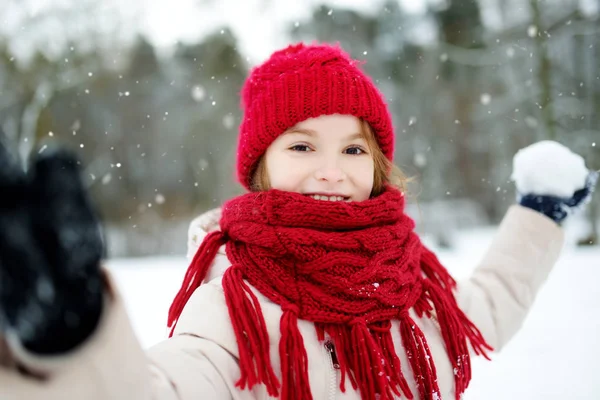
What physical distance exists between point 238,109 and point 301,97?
30.4 feet

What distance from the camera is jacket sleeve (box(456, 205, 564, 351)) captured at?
1575 millimetres

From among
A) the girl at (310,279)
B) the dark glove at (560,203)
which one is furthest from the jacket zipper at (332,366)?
the dark glove at (560,203)

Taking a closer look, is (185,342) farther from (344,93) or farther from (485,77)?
(485,77)

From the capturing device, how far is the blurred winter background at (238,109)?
5914 millimetres

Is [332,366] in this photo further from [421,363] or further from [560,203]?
[560,203]

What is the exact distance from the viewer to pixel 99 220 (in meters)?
0.64

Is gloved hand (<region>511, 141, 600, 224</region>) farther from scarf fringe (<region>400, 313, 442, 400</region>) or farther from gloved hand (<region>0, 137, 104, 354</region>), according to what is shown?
gloved hand (<region>0, 137, 104, 354</region>)

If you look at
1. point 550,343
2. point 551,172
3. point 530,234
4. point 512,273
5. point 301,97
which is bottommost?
point 550,343

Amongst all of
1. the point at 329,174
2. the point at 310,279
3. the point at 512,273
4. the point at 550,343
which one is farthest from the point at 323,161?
the point at 550,343

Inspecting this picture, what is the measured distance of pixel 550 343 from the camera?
2391mm

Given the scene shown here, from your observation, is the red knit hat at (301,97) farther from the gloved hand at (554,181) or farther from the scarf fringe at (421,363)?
the gloved hand at (554,181)

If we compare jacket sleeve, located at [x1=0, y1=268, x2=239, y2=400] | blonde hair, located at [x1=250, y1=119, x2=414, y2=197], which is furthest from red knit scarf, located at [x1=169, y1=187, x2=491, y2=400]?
jacket sleeve, located at [x1=0, y1=268, x2=239, y2=400]

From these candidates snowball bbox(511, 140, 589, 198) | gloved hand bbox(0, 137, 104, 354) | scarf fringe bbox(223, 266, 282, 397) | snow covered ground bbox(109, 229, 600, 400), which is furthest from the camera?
snow covered ground bbox(109, 229, 600, 400)

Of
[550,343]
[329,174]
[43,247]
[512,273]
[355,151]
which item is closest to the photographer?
[43,247]
